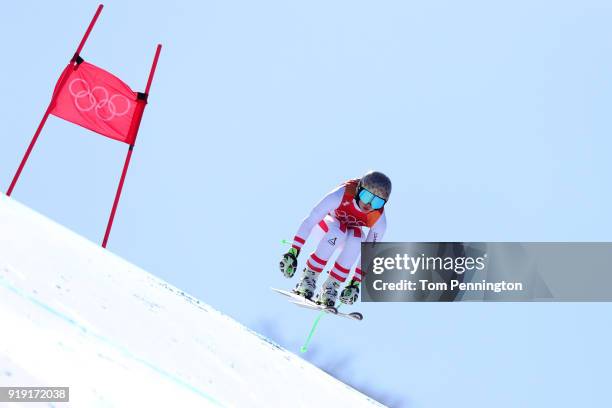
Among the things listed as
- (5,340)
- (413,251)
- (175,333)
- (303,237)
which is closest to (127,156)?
(303,237)

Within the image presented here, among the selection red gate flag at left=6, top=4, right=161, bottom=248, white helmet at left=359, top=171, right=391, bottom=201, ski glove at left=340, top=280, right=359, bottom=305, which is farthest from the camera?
red gate flag at left=6, top=4, right=161, bottom=248

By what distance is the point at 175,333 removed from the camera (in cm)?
786

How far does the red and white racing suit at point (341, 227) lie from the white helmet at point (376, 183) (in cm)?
31

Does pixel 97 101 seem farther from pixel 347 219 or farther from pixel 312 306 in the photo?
pixel 312 306

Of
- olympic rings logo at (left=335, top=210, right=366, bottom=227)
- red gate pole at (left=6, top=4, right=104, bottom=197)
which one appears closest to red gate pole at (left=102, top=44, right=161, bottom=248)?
red gate pole at (left=6, top=4, right=104, bottom=197)

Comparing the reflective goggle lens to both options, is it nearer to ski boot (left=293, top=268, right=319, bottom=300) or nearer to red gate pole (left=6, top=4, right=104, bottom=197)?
ski boot (left=293, top=268, right=319, bottom=300)

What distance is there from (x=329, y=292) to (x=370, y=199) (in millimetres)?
1695

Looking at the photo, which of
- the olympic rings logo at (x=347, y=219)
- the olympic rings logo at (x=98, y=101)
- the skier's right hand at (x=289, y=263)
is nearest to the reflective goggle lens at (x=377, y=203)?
the olympic rings logo at (x=347, y=219)

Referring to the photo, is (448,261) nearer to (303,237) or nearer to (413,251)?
(413,251)

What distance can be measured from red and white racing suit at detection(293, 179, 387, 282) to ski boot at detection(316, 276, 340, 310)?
10 centimetres

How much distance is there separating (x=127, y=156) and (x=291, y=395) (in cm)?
847

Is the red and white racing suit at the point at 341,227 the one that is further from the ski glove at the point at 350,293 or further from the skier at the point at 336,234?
the ski glove at the point at 350,293

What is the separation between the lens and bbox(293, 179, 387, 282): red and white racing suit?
11.9 metres

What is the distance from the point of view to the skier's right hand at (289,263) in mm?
11828
